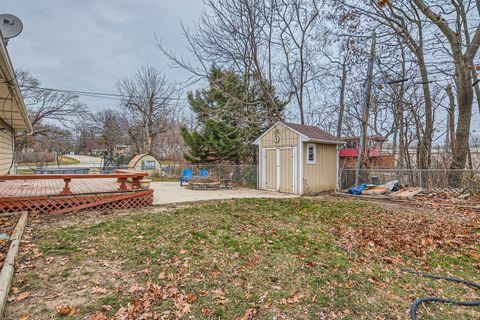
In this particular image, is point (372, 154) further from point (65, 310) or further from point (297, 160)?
point (65, 310)

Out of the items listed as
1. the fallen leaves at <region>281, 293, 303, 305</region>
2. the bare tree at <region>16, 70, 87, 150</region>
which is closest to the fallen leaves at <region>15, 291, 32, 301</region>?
the fallen leaves at <region>281, 293, 303, 305</region>

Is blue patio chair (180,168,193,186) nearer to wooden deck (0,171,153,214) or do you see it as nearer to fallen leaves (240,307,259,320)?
wooden deck (0,171,153,214)

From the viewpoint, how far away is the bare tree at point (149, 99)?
25.2 metres

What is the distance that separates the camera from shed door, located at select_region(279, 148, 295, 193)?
10922 millimetres

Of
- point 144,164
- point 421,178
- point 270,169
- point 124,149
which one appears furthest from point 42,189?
point 124,149

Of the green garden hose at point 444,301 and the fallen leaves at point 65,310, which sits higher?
the fallen leaves at point 65,310

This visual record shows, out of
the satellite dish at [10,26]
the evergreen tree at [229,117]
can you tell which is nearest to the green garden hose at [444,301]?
the satellite dish at [10,26]

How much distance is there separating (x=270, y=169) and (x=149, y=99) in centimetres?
1756

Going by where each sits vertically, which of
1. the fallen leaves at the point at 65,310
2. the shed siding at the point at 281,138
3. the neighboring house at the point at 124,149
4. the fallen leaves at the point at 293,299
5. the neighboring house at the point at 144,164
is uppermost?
the neighboring house at the point at 124,149

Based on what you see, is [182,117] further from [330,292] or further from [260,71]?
[330,292]

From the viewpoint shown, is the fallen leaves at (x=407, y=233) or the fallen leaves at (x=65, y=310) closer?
the fallen leaves at (x=65, y=310)

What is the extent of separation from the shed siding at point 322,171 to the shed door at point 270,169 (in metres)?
1.50

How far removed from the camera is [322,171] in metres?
11.4

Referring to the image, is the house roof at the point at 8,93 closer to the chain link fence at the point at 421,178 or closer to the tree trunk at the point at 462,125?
the chain link fence at the point at 421,178
